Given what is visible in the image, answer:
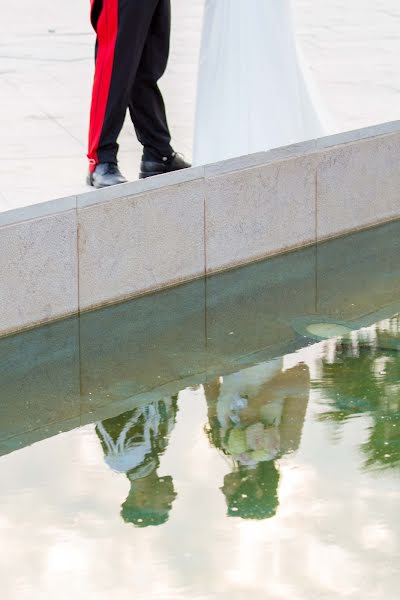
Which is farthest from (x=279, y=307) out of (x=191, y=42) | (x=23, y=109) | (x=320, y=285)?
(x=191, y=42)

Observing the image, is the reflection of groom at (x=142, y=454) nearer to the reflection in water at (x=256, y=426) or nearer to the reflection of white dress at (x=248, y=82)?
the reflection in water at (x=256, y=426)

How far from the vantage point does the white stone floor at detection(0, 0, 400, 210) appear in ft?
20.9

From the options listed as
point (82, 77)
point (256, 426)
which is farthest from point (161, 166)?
point (82, 77)

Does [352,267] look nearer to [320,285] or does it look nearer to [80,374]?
[320,285]

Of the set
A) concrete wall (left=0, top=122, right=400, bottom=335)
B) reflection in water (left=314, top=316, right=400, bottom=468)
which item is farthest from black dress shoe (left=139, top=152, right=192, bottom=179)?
reflection in water (left=314, top=316, right=400, bottom=468)

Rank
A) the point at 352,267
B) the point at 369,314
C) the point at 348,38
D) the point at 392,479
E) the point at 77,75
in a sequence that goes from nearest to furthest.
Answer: the point at 392,479
the point at 369,314
the point at 352,267
the point at 77,75
the point at 348,38

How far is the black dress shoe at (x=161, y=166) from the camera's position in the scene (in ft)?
20.1

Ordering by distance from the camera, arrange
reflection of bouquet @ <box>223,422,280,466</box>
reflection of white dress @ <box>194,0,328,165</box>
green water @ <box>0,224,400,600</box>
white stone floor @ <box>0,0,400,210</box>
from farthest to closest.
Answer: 1. white stone floor @ <box>0,0,400,210</box>
2. reflection of white dress @ <box>194,0,328,165</box>
3. reflection of bouquet @ <box>223,422,280,466</box>
4. green water @ <box>0,224,400,600</box>

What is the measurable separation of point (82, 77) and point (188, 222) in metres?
2.43

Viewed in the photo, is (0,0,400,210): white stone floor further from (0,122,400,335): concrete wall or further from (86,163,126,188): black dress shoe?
(0,122,400,335): concrete wall

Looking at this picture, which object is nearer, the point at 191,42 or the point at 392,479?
the point at 392,479

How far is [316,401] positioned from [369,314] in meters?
0.88

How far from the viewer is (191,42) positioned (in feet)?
28.9

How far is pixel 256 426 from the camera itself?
4797 mm
